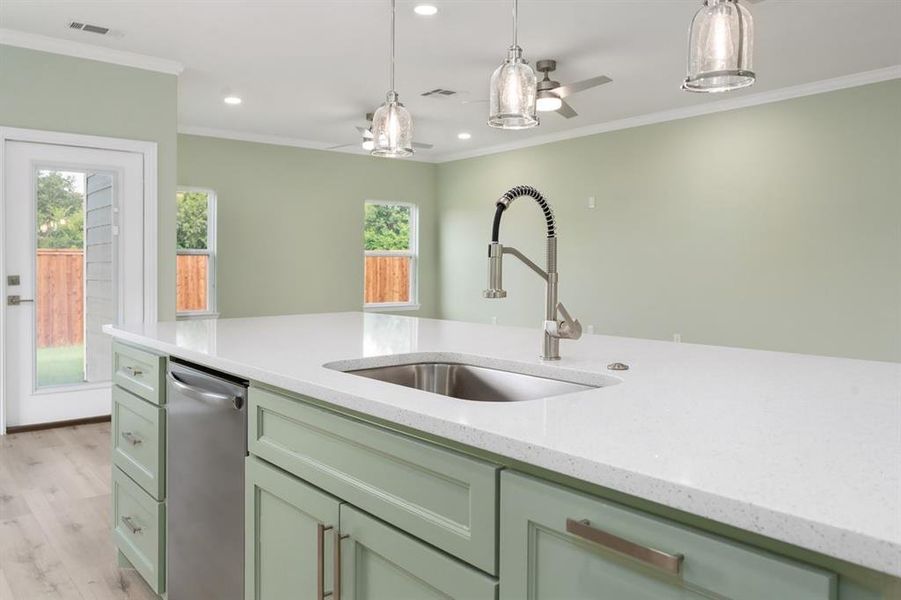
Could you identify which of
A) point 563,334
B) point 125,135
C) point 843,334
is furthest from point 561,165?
point 563,334

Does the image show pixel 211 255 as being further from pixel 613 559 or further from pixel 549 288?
pixel 613 559

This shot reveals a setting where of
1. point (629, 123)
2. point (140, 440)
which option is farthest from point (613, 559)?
point (629, 123)

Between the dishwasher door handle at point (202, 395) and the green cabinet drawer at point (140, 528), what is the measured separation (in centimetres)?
43

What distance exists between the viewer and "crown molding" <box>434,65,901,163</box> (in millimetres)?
5000

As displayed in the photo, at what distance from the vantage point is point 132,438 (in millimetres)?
2355

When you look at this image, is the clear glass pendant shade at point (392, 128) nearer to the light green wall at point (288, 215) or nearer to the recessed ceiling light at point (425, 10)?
the recessed ceiling light at point (425, 10)

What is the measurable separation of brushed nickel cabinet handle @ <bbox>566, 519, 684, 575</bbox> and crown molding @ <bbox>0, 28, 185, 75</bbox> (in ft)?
15.7

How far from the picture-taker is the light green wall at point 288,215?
24.1 feet

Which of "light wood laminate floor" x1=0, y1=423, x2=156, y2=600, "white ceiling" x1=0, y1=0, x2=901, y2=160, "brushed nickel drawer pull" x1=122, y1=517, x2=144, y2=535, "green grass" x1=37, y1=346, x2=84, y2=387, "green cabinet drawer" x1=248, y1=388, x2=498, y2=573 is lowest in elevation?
"light wood laminate floor" x1=0, y1=423, x2=156, y2=600

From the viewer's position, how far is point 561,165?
7.40 meters

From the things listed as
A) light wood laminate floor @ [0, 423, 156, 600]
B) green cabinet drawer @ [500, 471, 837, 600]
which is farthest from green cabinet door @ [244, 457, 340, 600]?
light wood laminate floor @ [0, 423, 156, 600]

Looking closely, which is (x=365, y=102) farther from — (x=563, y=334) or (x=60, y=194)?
(x=563, y=334)

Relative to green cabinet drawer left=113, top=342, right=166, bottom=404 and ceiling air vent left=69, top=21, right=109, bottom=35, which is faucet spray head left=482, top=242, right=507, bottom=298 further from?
ceiling air vent left=69, top=21, right=109, bottom=35

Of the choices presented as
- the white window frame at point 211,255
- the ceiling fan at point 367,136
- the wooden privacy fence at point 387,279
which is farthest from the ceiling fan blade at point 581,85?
the wooden privacy fence at point 387,279
